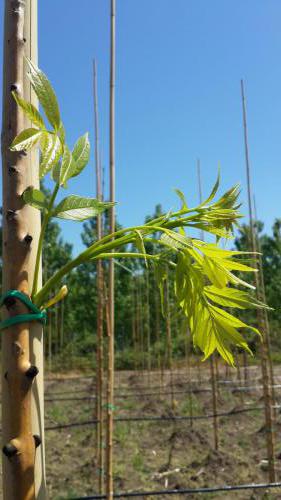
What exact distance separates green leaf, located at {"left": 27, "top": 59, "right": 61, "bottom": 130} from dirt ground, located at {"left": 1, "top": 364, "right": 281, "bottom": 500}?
3847mm

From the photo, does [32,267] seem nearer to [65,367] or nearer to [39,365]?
[39,365]

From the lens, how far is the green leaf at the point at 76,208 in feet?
2.22

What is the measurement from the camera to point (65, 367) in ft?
49.9

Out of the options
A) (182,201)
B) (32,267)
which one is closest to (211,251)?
(182,201)

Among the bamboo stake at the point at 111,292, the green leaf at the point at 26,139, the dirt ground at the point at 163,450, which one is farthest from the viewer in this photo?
the dirt ground at the point at 163,450

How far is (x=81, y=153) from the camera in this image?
0.69m

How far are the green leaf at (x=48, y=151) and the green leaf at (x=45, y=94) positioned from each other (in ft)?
0.07

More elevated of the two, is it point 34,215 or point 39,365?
point 34,215

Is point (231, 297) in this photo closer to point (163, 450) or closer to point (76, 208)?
point (76, 208)

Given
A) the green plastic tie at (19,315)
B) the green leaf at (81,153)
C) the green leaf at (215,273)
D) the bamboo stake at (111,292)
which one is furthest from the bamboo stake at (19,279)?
the bamboo stake at (111,292)

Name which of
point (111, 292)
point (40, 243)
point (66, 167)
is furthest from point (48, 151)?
point (111, 292)

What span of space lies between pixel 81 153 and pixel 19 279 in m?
0.21

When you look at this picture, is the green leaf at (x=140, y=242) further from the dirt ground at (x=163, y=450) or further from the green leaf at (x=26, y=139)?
the dirt ground at (x=163, y=450)

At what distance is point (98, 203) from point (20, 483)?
0.40 m
